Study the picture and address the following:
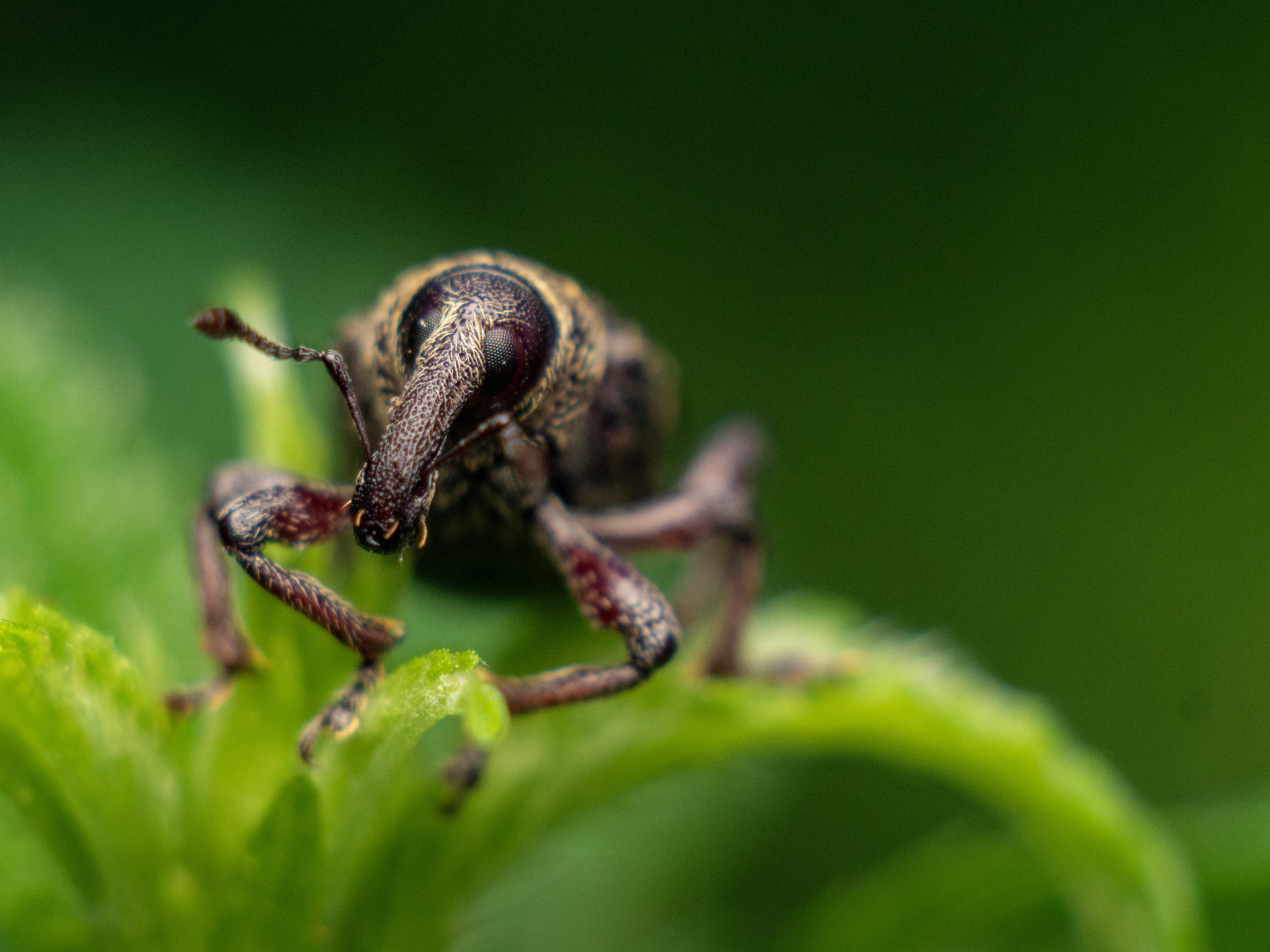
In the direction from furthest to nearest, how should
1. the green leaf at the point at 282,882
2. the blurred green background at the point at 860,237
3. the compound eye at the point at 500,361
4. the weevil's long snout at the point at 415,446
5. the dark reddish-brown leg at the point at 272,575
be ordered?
the blurred green background at the point at 860,237
the compound eye at the point at 500,361
the weevil's long snout at the point at 415,446
the dark reddish-brown leg at the point at 272,575
the green leaf at the point at 282,882

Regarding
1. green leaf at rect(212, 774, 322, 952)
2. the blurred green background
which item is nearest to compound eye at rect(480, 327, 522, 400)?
green leaf at rect(212, 774, 322, 952)

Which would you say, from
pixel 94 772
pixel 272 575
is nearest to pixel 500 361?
pixel 272 575

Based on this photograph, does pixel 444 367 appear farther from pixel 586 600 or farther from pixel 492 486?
pixel 586 600

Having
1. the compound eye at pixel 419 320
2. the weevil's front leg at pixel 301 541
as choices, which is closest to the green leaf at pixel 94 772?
the weevil's front leg at pixel 301 541

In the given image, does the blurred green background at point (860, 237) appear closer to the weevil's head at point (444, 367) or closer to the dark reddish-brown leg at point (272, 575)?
the dark reddish-brown leg at point (272, 575)

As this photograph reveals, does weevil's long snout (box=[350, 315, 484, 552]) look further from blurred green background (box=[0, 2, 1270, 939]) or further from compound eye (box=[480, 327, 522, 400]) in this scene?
blurred green background (box=[0, 2, 1270, 939])

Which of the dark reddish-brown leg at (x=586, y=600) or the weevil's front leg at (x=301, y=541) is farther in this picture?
the dark reddish-brown leg at (x=586, y=600)

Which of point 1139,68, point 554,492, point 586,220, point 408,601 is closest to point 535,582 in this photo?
point 554,492

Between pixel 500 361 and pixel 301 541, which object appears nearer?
pixel 301 541
